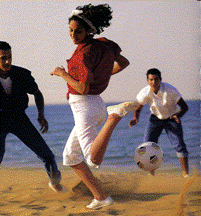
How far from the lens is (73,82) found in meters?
3.63

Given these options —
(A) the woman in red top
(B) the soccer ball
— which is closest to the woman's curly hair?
(A) the woman in red top

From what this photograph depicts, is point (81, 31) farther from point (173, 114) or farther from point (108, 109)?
point (173, 114)

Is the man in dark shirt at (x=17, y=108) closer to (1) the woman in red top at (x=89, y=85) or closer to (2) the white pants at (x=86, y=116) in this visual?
(1) the woman in red top at (x=89, y=85)

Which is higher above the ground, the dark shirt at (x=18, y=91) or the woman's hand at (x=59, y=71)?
the woman's hand at (x=59, y=71)

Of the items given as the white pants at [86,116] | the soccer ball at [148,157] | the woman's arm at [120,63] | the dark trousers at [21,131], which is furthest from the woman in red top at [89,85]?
the soccer ball at [148,157]

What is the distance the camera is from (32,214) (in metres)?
3.81

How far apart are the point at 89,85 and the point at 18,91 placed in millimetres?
1186

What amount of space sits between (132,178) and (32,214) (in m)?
2.33

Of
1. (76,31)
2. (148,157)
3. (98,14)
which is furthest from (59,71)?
(148,157)

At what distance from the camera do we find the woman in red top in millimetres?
3609

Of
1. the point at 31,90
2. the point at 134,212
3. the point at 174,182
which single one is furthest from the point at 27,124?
the point at 174,182

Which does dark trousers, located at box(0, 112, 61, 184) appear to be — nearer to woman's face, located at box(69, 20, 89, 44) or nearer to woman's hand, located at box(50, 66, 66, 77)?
woman's hand, located at box(50, 66, 66, 77)

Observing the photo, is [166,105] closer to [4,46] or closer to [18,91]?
[18,91]

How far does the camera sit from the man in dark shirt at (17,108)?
4.27 meters
